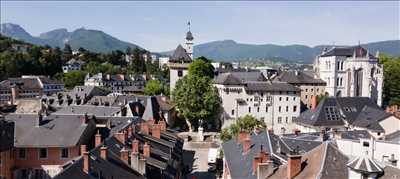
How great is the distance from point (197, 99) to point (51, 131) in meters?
33.2

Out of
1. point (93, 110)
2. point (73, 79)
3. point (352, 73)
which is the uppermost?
point (352, 73)

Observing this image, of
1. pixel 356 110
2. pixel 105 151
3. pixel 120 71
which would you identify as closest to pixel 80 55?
pixel 120 71

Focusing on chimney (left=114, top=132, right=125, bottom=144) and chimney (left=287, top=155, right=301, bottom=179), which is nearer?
chimney (left=287, top=155, right=301, bottom=179)

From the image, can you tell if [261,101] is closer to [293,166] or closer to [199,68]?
[199,68]

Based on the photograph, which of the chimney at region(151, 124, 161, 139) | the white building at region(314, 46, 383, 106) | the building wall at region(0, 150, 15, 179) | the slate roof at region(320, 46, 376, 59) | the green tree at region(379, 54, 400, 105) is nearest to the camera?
the building wall at region(0, 150, 15, 179)

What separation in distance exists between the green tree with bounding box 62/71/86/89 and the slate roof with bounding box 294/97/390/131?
263 ft

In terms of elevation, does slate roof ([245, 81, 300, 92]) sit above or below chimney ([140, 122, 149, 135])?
above

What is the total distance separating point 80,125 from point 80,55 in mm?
142946

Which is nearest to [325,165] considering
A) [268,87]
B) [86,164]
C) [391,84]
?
[86,164]

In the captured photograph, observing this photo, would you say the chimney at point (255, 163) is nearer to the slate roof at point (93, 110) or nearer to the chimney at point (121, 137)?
the chimney at point (121, 137)

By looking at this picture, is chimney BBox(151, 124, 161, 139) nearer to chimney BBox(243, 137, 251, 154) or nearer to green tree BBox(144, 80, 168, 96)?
chimney BBox(243, 137, 251, 154)

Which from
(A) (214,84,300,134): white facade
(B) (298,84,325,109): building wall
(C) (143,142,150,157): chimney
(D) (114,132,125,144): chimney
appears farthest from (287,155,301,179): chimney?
(B) (298,84,325,109): building wall

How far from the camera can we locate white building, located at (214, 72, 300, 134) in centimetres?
7325

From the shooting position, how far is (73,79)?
4914 inches
